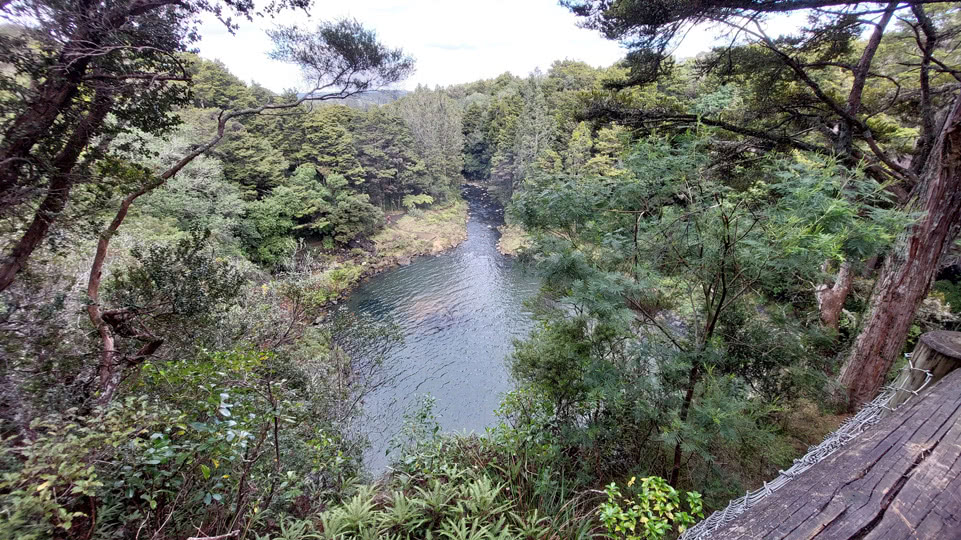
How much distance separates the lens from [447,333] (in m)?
12.6

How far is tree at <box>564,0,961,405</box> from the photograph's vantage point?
3463 millimetres

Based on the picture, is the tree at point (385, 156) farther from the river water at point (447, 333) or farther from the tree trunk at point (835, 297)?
the tree trunk at point (835, 297)

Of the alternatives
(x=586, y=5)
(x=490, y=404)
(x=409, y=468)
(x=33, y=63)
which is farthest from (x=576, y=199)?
(x=490, y=404)

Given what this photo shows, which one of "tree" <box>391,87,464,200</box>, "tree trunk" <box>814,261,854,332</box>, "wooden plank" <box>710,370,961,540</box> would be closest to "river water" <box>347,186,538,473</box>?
"wooden plank" <box>710,370,961,540</box>

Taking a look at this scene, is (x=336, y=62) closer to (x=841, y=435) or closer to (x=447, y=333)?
(x=841, y=435)

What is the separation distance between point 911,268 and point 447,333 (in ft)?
35.3

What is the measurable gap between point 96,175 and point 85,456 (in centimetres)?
287

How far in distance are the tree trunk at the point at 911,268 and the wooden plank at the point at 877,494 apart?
12.2ft

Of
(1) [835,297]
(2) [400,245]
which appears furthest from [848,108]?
(2) [400,245]

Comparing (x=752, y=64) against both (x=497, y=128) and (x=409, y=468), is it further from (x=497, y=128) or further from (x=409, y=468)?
(x=497, y=128)

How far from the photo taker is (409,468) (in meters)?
3.11

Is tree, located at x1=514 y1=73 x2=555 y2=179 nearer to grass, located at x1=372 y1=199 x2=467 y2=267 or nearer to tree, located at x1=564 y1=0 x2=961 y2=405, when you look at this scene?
grass, located at x1=372 y1=199 x2=467 y2=267

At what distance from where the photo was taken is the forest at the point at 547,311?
2.13m

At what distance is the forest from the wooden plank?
91 centimetres
